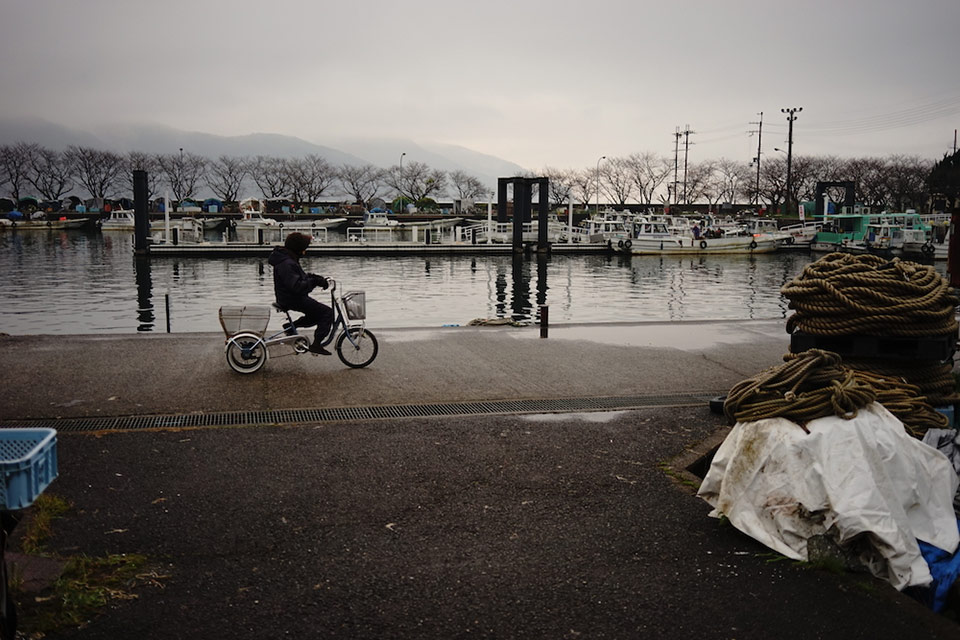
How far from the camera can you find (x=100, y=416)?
6559mm

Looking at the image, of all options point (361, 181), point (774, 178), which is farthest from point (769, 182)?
point (361, 181)

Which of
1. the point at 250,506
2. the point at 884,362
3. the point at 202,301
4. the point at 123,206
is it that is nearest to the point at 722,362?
the point at 884,362

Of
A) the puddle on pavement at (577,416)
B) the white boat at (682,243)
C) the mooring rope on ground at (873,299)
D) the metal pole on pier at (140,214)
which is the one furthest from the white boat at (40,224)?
the mooring rope on ground at (873,299)

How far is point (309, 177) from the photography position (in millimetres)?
109938

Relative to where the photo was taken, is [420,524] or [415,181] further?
[415,181]

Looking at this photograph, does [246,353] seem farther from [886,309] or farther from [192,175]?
[192,175]

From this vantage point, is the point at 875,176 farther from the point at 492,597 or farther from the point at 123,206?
the point at 492,597

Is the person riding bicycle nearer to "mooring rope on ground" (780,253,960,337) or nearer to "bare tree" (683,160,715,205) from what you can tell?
"mooring rope on ground" (780,253,960,337)

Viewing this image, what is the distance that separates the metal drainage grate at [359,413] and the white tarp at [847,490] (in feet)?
9.33

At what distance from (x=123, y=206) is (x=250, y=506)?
98728 mm

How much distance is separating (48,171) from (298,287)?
111 m

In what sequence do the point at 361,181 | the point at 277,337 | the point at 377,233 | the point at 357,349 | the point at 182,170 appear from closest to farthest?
the point at 277,337 → the point at 357,349 → the point at 377,233 → the point at 182,170 → the point at 361,181

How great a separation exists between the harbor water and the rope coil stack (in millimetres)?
11253

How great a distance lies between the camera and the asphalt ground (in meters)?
3.33
